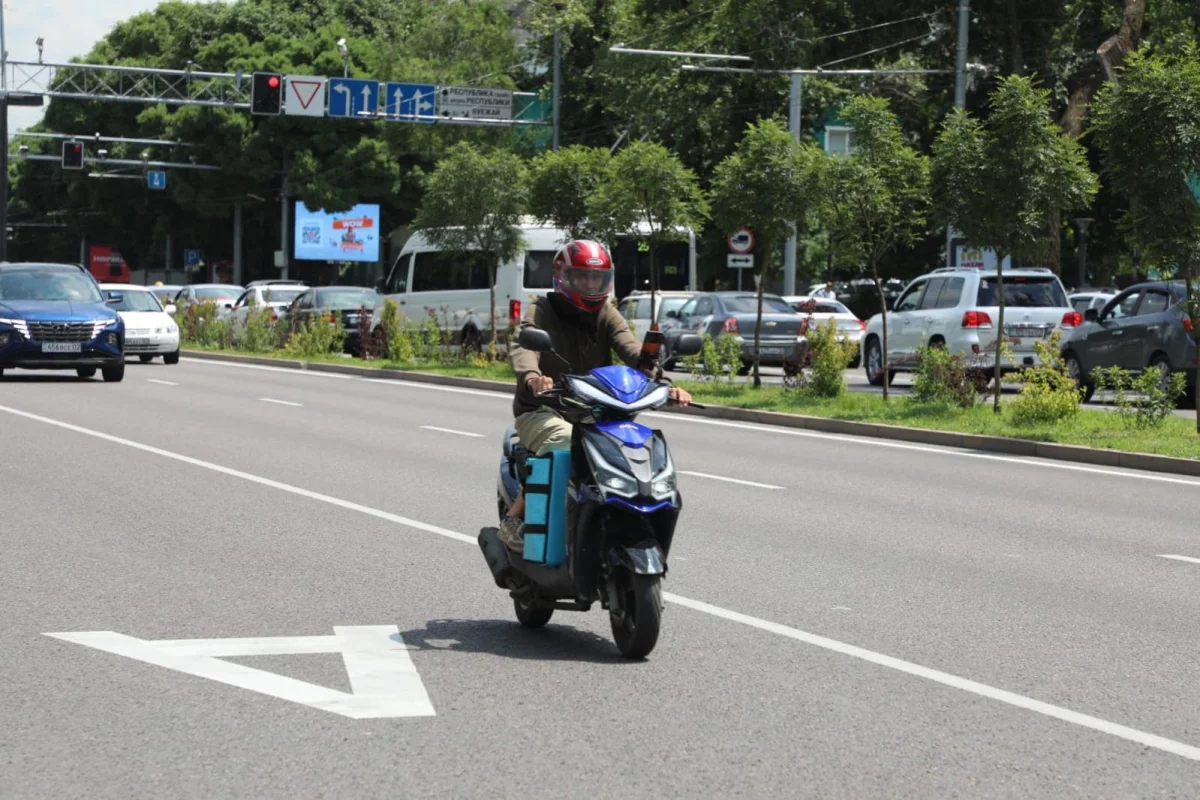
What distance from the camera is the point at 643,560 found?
690cm

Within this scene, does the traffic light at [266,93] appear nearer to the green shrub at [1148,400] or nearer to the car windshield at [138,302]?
the car windshield at [138,302]

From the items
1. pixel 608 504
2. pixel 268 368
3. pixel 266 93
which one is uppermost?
pixel 266 93

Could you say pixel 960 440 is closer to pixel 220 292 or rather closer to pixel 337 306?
pixel 337 306

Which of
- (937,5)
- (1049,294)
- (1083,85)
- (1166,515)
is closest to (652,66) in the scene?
(937,5)

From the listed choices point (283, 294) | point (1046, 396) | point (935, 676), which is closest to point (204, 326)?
point (283, 294)

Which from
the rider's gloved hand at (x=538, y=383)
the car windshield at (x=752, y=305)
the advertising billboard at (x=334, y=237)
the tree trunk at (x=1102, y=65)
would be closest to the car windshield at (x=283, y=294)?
the car windshield at (x=752, y=305)

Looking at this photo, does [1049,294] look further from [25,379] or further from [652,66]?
[652,66]

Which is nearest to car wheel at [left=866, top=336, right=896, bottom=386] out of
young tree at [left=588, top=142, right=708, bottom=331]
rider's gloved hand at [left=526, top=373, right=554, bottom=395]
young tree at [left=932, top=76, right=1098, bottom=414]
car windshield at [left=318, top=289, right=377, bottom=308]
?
young tree at [left=588, top=142, right=708, bottom=331]

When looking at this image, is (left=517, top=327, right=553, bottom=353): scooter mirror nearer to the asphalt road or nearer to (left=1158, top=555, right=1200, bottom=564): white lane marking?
the asphalt road

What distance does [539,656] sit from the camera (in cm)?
734

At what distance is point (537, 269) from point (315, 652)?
28667 millimetres

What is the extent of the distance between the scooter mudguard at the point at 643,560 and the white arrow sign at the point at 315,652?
2.89 ft

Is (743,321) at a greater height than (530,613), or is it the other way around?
(743,321)

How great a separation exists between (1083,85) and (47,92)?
2855 cm
